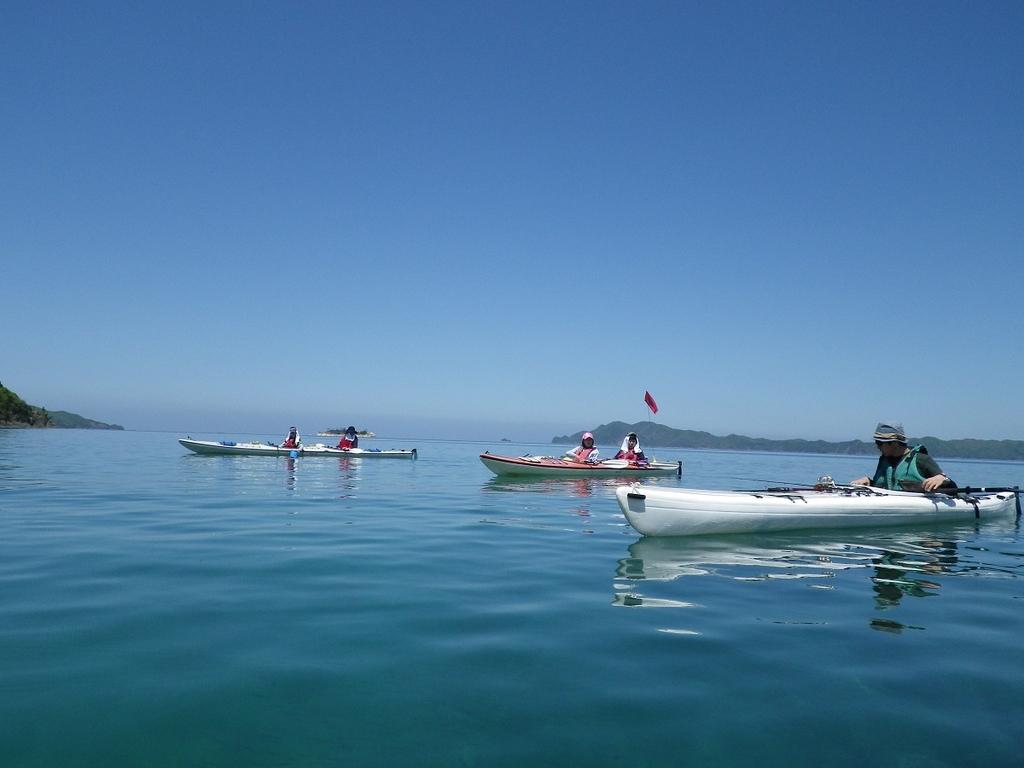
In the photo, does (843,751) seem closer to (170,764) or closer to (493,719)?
(493,719)

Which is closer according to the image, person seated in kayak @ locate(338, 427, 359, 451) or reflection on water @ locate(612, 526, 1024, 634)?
reflection on water @ locate(612, 526, 1024, 634)

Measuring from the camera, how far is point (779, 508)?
11719mm

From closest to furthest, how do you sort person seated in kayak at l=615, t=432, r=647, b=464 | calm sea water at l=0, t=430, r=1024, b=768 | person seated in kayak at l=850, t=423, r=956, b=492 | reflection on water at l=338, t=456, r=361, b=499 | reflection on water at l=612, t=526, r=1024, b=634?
calm sea water at l=0, t=430, r=1024, b=768 < reflection on water at l=612, t=526, r=1024, b=634 < person seated in kayak at l=850, t=423, r=956, b=492 < reflection on water at l=338, t=456, r=361, b=499 < person seated in kayak at l=615, t=432, r=647, b=464

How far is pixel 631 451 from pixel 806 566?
2176 cm

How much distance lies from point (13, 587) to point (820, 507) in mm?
12485

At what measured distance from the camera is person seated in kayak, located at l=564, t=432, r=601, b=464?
90.0 feet

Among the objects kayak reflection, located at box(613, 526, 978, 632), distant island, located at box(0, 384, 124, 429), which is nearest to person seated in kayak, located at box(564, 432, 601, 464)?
kayak reflection, located at box(613, 526, 978, 632)

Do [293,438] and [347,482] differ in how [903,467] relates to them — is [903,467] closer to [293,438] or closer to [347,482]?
[347,482]

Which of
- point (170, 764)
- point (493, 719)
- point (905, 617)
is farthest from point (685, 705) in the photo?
point (905, 617)

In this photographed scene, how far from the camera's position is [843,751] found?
3.73 meters

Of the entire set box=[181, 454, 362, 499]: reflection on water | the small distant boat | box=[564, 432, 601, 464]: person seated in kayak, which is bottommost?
box=[181, 454, 362, 499]: reflection on water

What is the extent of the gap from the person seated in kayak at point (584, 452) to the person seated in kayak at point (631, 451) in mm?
2021

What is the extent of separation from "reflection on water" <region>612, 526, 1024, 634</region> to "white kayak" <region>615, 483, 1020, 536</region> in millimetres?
287

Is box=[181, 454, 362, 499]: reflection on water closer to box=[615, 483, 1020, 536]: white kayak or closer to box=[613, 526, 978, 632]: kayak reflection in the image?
box=[615, 483, 1020, 536]: white kayak
